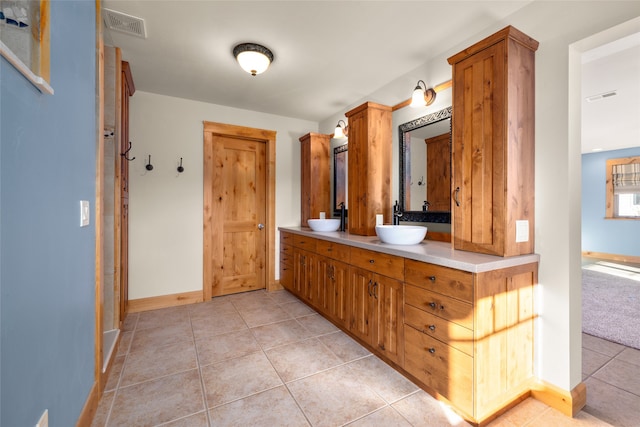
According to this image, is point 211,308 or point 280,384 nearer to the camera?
point 280,384

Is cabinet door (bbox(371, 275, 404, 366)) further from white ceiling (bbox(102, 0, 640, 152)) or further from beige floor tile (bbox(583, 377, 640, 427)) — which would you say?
white ceiling (bbox(102, 0, 640, 152))

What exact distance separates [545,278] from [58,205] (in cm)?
251

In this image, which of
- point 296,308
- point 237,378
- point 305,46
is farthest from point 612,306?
point 305,46

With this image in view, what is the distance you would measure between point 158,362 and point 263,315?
111 centimetres

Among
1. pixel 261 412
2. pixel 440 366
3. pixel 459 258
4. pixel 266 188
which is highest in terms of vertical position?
pixel 266 188

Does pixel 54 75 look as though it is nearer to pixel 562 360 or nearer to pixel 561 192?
pixel 561 192

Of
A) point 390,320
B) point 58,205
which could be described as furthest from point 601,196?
point 58,205

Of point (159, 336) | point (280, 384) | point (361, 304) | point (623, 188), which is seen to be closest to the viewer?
point (280, 384)

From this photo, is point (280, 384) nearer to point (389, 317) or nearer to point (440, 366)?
point (389, 317)

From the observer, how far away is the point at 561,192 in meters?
1.59

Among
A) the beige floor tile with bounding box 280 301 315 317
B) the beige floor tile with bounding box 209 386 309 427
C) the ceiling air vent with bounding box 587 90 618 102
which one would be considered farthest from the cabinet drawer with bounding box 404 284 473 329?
the ceiling air vent with bounding box 587 90 618 102

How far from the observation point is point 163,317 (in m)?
2.96

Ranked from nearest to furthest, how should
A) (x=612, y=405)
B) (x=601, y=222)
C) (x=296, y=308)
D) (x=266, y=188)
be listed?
(x=612, y=405), (x=296, y=308), (x=266, y=188), (x=601, y=222)

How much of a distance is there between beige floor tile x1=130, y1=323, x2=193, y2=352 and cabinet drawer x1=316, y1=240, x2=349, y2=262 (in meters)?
1.44
